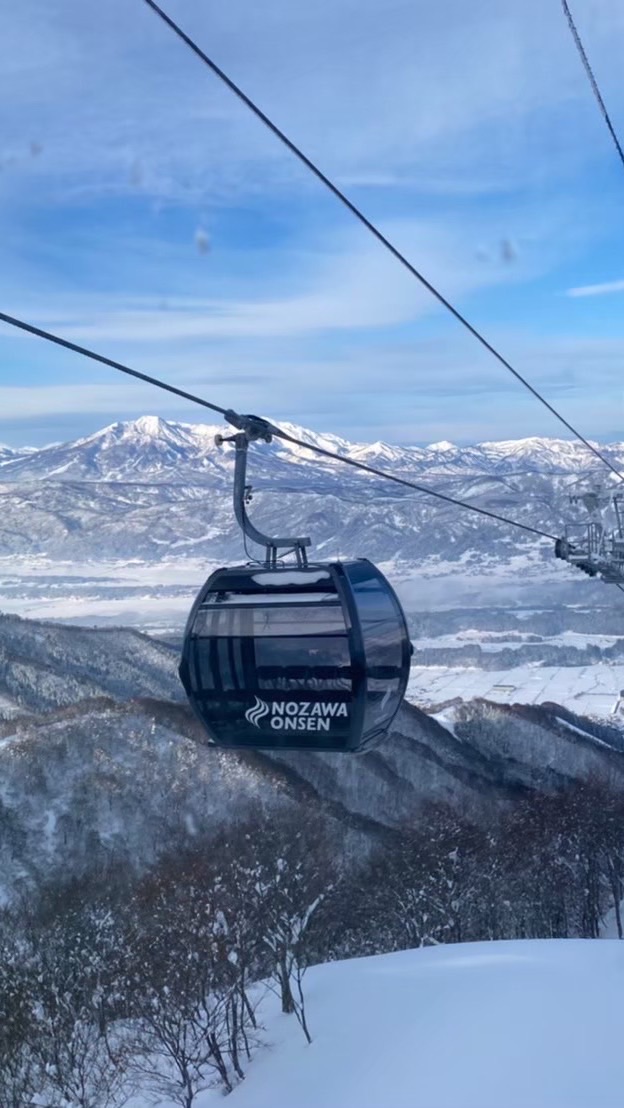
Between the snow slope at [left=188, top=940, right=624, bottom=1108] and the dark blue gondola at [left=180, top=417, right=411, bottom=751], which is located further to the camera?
the snow slope at [left=188, top=940, right=624, bottom=1108]

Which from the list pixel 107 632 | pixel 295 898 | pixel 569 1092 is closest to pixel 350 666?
pixel 569 1092

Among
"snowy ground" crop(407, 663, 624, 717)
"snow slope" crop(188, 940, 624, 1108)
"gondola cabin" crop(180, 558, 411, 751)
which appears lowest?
"snowy ground" crop(407, 663, 624, 717)

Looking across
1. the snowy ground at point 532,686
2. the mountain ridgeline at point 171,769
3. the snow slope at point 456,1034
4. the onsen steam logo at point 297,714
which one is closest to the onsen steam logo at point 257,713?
the onsen steam logo at point 297,714

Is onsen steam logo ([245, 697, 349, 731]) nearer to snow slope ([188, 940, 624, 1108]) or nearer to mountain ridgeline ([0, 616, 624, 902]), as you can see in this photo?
snow slope ([188, 940, 624, 1108])

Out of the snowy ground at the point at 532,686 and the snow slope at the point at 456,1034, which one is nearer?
the snow slope at the point at 456,1034

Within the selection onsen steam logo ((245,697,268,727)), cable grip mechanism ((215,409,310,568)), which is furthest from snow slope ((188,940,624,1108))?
cable grip mechanism ((215,409,310,568))

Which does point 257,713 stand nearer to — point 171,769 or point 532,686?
point 171,769

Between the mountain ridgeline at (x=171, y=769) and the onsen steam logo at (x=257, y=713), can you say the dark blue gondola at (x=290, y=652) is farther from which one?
the mountain ridgeline at (x=171, y=769)
